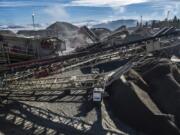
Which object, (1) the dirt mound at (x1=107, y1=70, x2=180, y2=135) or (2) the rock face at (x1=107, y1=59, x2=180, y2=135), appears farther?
(2) the rock face at (x1=107, y1=59, x2=180, y2=135)

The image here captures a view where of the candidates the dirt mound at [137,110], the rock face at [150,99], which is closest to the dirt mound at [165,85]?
the rock face at [150,99]

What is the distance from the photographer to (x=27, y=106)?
17641 millimetres

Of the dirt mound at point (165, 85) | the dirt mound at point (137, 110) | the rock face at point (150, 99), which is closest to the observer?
the dirt mound at point (137, 110)

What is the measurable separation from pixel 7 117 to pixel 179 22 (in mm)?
37893

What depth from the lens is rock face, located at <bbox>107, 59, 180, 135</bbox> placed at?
15.4 meters

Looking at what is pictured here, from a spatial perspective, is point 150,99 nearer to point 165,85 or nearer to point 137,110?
point 165,85

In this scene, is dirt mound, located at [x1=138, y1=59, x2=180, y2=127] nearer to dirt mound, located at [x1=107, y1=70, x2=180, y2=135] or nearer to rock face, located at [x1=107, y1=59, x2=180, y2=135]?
rock face, located at [x1=107, y1=59, x2=180, y2=135]

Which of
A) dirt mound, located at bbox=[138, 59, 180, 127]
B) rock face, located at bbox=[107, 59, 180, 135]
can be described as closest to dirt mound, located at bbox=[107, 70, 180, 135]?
rock face, located at bbox=[107, 59, 180, 135]

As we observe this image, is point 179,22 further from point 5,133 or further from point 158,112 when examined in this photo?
point 5,133

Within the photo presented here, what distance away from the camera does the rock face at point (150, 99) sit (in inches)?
607

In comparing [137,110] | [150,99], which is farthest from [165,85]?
[137,110]

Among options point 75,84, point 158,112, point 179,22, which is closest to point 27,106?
point 75,84

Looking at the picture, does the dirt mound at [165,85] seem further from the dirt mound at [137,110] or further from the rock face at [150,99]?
the dirt mound at [137,110]

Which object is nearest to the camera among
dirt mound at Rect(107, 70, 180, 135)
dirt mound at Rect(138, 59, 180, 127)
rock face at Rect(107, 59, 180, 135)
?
dirt mound at Rect(107, 70, 180, 135)
